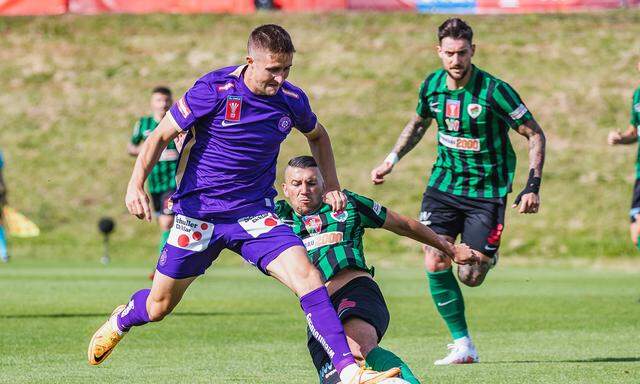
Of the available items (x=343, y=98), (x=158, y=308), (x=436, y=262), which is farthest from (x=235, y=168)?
(x=343, y=98)

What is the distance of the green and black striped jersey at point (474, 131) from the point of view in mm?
9656

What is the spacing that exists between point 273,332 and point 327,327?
4.60m

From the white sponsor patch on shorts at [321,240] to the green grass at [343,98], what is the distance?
17.2 m

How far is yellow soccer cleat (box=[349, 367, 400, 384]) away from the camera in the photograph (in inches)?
240

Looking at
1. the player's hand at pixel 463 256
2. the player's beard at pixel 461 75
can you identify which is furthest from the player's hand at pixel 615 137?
the player's hand at pixel 463 256

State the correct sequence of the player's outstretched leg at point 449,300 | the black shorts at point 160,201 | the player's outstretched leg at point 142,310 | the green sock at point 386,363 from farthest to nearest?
the black shorts at point 160,201 → the player's outstretched leg at point 449,300 → the player's outstretched leg at point 142,310 → the green sock at point 386,363

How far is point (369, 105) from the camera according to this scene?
30.2 metres

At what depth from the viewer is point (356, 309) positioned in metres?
6.95

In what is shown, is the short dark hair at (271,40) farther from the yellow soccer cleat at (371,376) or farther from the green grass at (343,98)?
the green grass at (343,98)

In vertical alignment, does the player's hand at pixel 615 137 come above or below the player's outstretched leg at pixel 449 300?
above

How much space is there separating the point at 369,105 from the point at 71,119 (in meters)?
7.48

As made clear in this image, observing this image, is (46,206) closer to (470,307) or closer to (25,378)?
(470,307)

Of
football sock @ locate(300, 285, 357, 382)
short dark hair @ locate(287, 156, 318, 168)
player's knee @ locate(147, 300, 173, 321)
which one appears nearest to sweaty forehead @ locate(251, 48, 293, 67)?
short dark hair @ locate(287, 156, 318, 168)

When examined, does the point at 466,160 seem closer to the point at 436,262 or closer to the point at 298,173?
the point at 436,262
